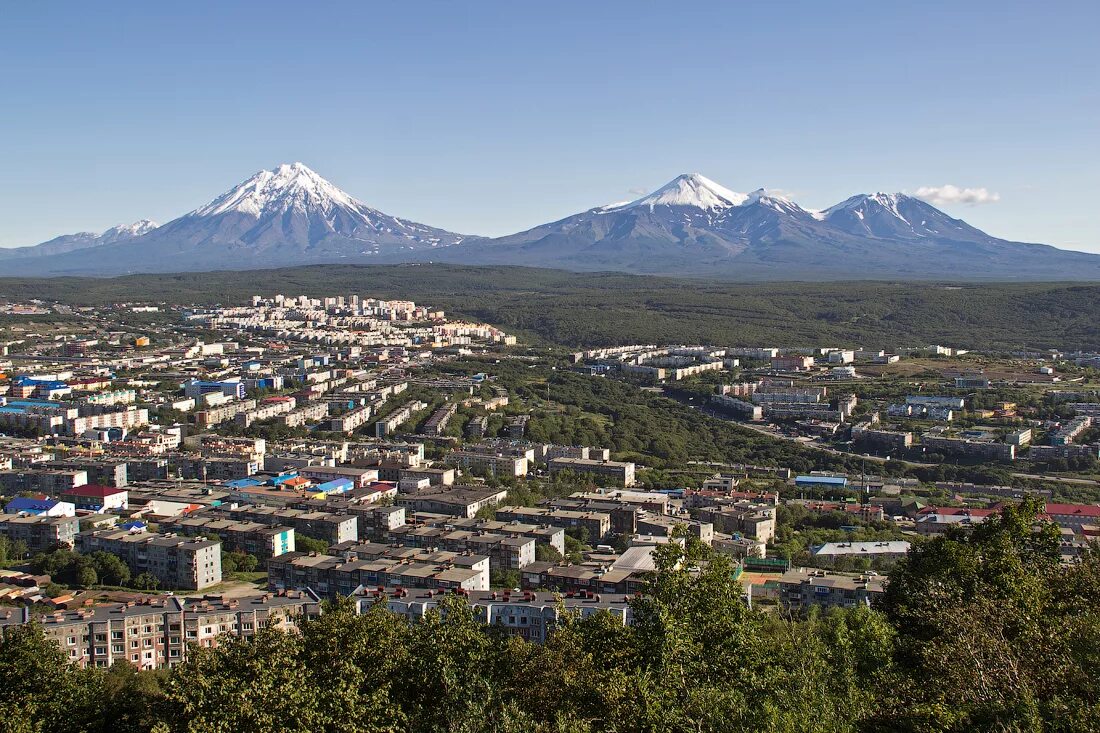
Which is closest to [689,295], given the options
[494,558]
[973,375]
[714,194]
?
[973,375]

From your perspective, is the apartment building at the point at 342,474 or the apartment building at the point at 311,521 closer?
the apartment building at the point at 311,521

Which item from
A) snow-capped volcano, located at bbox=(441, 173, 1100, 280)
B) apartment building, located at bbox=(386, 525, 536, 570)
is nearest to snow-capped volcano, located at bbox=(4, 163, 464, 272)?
snow-capped volcano, located at bbox=(441, 173, 1100, 280)

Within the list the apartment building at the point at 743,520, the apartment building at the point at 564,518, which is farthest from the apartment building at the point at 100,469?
the apartment building at the point at 743,520

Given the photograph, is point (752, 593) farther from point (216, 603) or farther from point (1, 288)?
point (1, 288)

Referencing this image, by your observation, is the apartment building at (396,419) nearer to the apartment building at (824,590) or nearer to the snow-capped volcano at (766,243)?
the apartment building at (824,590)

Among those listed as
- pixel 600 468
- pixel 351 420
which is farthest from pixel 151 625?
pixel 351 420

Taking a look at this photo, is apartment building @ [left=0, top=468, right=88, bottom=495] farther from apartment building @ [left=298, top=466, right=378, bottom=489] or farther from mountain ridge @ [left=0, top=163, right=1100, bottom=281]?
mountain ridge @ [left=0, top=163, right=1100, bottom=281]

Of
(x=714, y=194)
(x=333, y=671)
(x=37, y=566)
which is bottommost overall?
(x=37, y=566)
